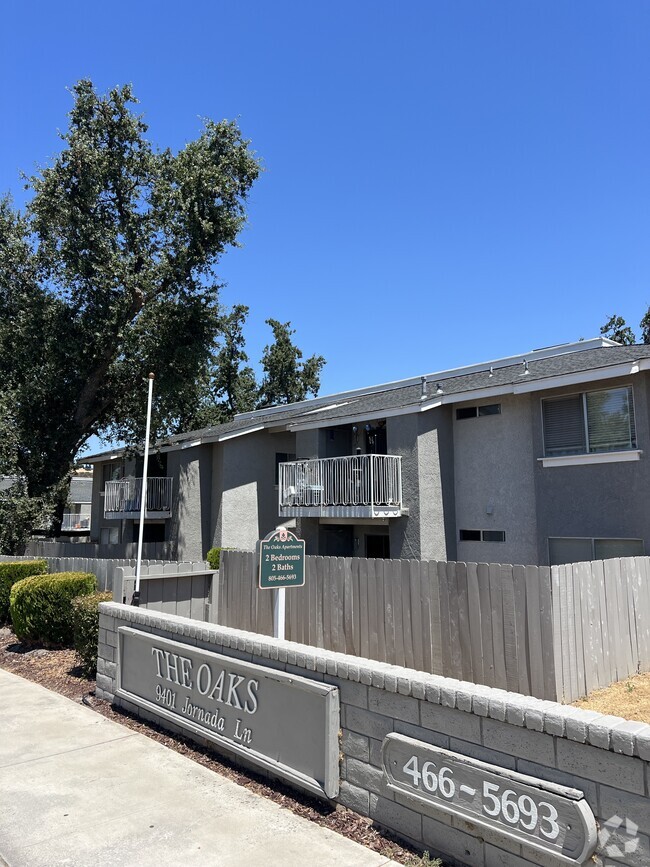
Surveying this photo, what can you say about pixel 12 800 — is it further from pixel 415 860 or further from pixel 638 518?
pixel 638 518

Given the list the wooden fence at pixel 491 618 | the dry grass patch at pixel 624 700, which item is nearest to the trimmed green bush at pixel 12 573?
the wooden fence at pixel 491 618

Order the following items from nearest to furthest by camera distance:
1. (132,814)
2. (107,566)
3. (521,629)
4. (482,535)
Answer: (132,814), (521,629), (107,566), (482,535)

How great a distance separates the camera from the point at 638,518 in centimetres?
1212

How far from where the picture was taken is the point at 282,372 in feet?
145

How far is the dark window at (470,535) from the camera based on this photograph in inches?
609

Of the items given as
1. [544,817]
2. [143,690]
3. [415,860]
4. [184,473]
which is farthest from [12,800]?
[184,473]

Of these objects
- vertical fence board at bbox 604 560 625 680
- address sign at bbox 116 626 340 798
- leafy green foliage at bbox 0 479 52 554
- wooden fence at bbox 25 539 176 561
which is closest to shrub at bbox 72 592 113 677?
address sign at bbox 116 626 340 798

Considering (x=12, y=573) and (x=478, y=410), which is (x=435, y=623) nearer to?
(x=478, y=410)

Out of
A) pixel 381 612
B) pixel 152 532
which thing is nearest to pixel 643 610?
pixel 381 612

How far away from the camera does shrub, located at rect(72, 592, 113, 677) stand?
879 centimetres

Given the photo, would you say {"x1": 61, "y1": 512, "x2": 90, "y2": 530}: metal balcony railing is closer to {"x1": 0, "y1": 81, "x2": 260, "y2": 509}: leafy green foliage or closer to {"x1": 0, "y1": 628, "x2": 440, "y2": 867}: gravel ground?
{"x1": 0, "y1": 81, "x2": 260, "y2": 509}: leafy green foliage

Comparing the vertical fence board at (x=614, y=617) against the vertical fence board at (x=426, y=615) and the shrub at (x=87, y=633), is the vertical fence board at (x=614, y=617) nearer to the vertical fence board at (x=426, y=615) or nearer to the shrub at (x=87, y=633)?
the vertical fence board at (x=426, y=615)

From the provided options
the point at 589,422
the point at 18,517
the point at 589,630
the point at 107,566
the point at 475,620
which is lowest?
the point at 589,630

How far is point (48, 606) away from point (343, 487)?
328 inches
